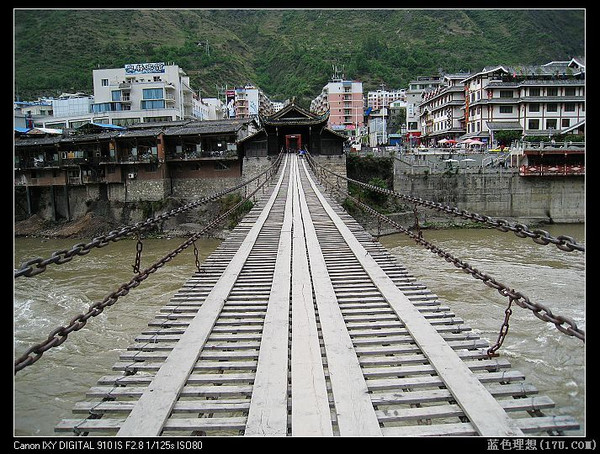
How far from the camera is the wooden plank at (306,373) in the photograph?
2.88 m

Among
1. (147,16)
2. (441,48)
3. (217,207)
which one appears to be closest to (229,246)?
(217,207)

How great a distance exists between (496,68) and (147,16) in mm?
83276

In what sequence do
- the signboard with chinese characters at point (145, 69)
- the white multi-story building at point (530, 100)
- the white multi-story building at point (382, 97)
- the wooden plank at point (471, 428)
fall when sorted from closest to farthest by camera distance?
the wooden plank at point (471, 428), the white multi-story building at point (530, 100), the signboard with chinese characters at point (145, 69), the white multi-story building at point (382, 97)

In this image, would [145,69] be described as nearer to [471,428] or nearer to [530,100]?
[530,100]

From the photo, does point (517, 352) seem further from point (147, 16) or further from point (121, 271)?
point (147, 16)

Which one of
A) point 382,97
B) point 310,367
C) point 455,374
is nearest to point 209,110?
point 382,97

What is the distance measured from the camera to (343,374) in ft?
11.4

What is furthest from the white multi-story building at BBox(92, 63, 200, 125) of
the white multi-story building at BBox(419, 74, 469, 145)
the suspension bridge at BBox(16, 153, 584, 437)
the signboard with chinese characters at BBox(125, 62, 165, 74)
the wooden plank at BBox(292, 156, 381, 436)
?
the wooden plank at BBox(292, 156, 381, 436)

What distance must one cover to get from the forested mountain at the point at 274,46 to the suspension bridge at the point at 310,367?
5942 cm

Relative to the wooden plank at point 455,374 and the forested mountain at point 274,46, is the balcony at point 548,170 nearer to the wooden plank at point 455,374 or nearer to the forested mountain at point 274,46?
the wooden plank at point 455,374

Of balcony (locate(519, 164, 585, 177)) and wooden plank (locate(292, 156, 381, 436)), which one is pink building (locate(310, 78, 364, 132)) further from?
wooden plank (locate(292, 156, 381, 436))

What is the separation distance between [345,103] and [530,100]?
35.0 meters

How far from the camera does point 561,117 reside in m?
36.2

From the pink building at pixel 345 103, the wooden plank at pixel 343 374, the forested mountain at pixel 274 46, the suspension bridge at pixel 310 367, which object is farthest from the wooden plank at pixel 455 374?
the pink building at pixel 345 103
